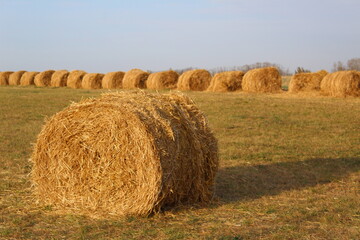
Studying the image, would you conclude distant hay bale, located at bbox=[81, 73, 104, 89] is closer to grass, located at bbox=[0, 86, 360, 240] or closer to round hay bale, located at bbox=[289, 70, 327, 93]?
round hay bale, located at bbox=[289, 70, 327, 93]

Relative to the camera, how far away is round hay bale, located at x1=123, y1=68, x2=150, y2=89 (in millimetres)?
34344

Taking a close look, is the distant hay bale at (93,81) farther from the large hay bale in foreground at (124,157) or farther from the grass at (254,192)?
the large hay bale in foreground at (124,157)

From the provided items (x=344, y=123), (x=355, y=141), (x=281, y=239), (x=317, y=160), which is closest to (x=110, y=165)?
(x=281, y=239)

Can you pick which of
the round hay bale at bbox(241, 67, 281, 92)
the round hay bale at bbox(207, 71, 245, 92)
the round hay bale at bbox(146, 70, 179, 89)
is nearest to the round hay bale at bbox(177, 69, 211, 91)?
the round hay bale at bbox(146, 70, 179, 89)

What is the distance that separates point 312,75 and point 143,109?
21503mm

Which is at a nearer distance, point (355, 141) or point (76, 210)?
point (76, 210)

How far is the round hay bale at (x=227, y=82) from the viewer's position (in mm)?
29031

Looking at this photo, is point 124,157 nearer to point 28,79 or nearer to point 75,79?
point 75,79

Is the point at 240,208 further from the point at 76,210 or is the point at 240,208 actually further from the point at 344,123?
the point at 344,123

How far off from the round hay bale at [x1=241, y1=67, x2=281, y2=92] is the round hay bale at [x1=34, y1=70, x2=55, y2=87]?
827 inches

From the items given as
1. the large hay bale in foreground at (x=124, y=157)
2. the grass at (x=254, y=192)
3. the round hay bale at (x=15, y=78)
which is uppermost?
the round hay bale at (x=15, y=78)

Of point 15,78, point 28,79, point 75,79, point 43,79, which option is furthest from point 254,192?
point 15,78

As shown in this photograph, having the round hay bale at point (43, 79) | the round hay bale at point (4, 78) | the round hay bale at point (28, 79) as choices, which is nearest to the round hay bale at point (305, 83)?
the round hay bale at point (43, 79)

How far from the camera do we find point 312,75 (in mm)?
26766
